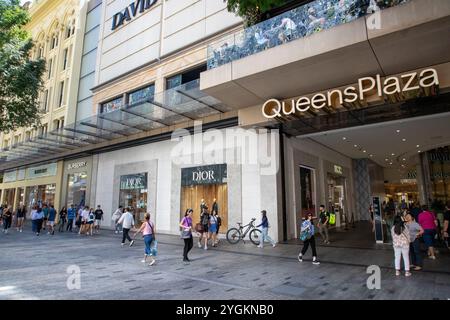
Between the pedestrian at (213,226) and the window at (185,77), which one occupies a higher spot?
the window at (185,77)

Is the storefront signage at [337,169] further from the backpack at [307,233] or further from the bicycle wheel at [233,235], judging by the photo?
the backpack at [307,233]

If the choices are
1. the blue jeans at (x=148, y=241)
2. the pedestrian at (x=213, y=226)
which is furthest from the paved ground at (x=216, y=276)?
the pedestrian at (x=213, y=226)

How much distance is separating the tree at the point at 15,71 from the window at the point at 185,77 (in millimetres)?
8175

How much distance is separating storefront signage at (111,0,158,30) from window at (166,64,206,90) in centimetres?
659

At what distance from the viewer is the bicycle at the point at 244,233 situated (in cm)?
1298

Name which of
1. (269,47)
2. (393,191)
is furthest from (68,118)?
(393,191)

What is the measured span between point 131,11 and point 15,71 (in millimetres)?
9768

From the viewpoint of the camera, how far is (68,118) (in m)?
26.0

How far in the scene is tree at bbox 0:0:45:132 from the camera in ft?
53.8

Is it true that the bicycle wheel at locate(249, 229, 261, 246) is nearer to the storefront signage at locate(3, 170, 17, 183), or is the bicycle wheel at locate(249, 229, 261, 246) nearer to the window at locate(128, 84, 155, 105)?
the window at locate(128, 84, 155, 105)

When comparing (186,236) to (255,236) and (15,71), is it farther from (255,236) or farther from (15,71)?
(15,71)

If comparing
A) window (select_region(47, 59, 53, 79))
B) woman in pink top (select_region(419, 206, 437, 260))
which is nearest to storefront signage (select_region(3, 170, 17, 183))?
window (select_region(47, 59, 53, 79))

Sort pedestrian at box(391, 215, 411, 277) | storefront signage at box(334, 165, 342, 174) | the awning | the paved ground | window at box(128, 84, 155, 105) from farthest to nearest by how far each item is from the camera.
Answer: storefront signage at box(334, 165, 342, 174) < window at box(128, 84, 155, 105) < the awning < pedestrian at box(391, 215, 411, 277) < the paved ground

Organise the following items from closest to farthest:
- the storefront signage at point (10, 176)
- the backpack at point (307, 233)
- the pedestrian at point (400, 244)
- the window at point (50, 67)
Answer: the pedestrian at point (400, 244), the backpack at point (307, 233), the window at point (50, 67), the storefront signage at point (10, 176)
